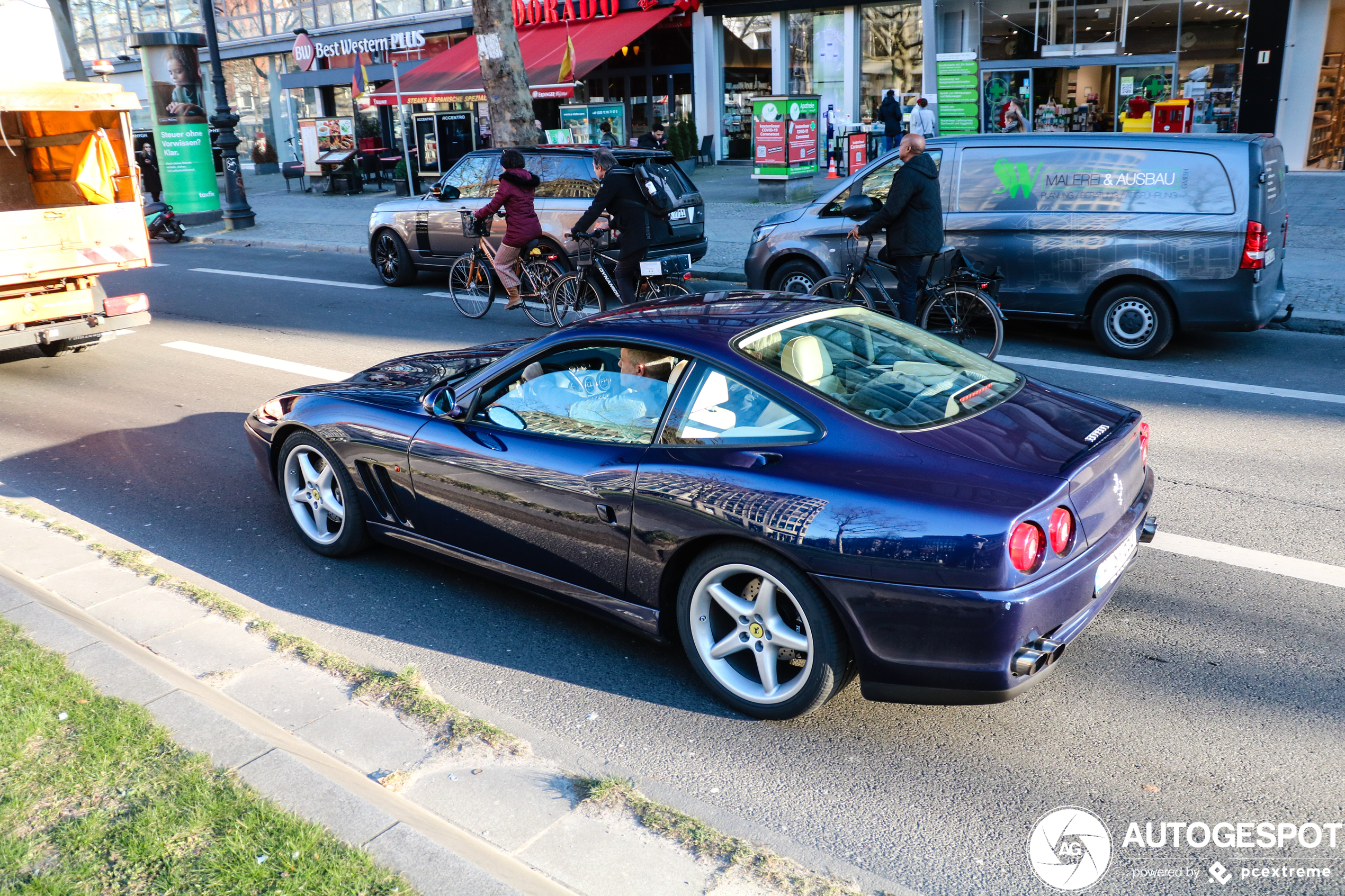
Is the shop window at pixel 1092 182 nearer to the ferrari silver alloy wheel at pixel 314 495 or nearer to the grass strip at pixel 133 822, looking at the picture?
the ferrari silver alloy wheel at pixel 314 495

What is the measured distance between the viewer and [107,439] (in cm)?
793

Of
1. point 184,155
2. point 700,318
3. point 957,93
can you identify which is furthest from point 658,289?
point 184,155

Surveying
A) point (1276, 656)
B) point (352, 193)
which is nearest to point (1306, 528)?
point (1276, 656)

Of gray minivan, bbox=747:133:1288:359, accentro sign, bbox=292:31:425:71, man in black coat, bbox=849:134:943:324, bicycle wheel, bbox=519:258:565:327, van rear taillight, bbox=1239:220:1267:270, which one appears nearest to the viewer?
van rear taillight, bbox=1239:220:1267:270

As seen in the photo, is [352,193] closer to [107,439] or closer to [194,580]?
[107,439]

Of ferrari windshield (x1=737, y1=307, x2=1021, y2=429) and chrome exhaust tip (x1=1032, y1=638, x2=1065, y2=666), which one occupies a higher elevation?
ferrari windshield (x1=737, y1=307, x2=1021, y2=429)

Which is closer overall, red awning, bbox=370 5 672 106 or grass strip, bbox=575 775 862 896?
grass strip, bbox=575 775 862 896

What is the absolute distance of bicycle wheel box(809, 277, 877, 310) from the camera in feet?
31.0

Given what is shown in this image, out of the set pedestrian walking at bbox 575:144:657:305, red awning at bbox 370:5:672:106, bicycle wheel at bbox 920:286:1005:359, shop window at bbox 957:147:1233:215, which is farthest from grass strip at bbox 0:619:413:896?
red awning at bbox 370:5:672:106

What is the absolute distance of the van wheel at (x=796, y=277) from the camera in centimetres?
1060

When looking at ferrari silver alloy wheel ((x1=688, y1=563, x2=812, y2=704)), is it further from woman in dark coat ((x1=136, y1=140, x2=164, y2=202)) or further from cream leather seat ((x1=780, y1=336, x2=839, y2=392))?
woman in dark coat ((x1=136, y1=140, x2=164, y2=202))

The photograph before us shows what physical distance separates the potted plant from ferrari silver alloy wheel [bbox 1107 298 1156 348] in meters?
33.8

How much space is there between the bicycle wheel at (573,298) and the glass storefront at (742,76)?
56.2ft

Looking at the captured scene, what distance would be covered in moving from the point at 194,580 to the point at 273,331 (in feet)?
22.6
